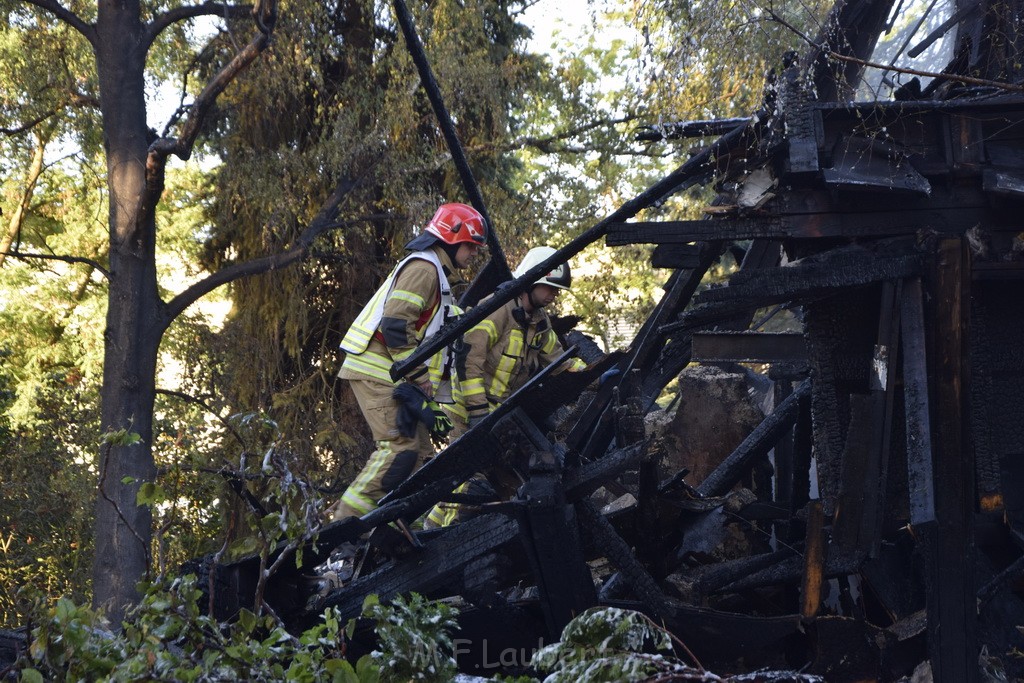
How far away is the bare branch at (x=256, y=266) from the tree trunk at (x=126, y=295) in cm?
22

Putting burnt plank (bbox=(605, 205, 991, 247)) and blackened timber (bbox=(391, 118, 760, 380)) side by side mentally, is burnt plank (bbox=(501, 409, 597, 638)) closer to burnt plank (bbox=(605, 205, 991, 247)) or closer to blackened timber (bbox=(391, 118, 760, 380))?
blackened timber (bbox=(391, 118, 760, 380))

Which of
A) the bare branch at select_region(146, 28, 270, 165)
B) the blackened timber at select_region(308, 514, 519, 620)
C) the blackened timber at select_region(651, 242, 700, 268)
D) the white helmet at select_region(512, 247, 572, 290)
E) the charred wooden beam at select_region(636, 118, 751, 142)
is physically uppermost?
the bare branch at select_region(146, 28, 270, 165)

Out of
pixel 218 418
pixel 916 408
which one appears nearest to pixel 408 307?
pixel 218 418

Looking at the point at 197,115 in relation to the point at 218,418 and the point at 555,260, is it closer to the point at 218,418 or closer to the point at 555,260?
the point at 218,418

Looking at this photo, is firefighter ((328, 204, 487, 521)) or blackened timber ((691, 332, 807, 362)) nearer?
firefighter ((328, 204, 487, 521))

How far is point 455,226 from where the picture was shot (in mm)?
6043

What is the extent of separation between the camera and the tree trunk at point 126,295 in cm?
1014

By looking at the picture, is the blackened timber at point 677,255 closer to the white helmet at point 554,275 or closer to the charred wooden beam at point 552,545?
the charred wooden beam at point 552,545

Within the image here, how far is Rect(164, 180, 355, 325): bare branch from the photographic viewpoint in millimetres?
10938

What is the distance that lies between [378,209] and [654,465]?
8.22m

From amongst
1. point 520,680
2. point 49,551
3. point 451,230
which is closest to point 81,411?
point 49,551

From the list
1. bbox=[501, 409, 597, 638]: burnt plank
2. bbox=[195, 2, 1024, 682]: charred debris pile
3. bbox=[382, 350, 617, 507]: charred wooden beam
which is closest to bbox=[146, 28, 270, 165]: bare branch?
bbox=[195, 2, 1024, 682]: charred debris pile

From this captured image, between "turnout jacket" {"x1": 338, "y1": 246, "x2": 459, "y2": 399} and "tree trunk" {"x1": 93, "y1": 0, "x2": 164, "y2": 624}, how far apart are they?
524cm

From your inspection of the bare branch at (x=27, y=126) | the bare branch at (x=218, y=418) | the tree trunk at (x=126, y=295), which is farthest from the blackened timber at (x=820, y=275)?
Answer: the bare branch at (x=27, y=126)
